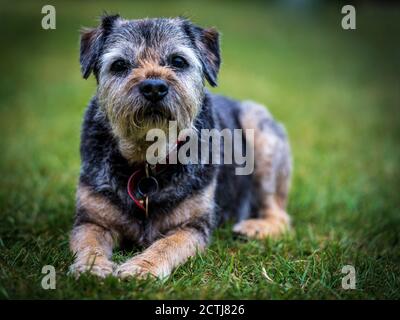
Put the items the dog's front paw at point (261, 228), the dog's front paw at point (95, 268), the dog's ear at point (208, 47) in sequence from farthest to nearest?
the dog's front paw at point (261, 228) → the dog's ear at point (208, 47) → the dog's front paw at point (95, 268)

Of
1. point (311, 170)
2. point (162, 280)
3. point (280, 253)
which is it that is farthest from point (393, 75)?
point (162, 280)

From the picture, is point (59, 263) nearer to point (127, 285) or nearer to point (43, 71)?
point (127, 285)

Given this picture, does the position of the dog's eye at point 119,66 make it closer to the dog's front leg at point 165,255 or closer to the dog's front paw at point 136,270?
the dog's front leg at point 165,255

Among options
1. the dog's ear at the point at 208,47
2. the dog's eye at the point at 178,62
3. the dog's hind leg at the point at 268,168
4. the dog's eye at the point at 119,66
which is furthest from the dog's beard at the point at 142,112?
the dog's hind leg at the point at 268,168

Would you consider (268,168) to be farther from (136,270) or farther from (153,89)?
(136,270)

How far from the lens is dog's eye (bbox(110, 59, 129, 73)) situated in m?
4.35

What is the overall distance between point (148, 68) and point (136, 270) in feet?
4.92

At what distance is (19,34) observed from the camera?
701 inches

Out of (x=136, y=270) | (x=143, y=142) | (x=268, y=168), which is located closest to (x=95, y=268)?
(x=136, y=270)

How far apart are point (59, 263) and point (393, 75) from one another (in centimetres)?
1364

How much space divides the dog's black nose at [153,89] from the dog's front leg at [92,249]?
1.17m

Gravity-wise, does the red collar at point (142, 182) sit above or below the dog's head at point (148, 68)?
below

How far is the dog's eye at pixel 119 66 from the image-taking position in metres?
4.35

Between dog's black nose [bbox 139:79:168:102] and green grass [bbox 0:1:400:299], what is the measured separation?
4.16 feet
